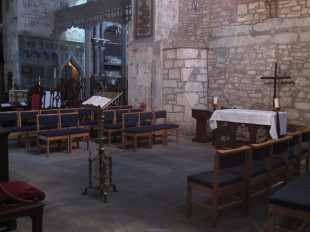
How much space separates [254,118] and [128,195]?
292 cm

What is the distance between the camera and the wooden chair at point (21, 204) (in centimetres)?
211

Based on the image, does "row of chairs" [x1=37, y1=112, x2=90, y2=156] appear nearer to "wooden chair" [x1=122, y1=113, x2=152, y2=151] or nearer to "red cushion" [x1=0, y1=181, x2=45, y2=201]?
"wooden chair" [x1=122, y1=113, x2=152, y2=151]

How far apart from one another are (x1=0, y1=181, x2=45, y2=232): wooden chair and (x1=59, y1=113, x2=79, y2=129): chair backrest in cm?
376

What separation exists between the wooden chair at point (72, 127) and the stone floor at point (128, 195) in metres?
0.32

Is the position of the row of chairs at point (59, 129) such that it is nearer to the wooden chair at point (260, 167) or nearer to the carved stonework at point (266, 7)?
the wooden chair at point (260, 167)

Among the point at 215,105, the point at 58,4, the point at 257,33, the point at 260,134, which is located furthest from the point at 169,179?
the point at 58,4

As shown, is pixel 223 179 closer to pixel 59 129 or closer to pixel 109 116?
pixel 59 129

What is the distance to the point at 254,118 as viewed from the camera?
571cm

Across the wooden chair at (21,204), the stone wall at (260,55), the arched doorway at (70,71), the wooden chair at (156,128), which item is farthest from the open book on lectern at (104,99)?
the arched doorway at (70,71)

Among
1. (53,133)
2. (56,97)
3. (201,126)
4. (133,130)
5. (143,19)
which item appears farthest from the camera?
(56,97)

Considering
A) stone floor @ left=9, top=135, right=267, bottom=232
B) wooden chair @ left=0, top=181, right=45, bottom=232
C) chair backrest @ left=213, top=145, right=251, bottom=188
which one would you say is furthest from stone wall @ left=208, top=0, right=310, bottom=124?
wooden chair @ left=0, top=181, right=45, bottom=232

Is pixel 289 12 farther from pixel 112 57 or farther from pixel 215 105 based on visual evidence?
pixel 112 57

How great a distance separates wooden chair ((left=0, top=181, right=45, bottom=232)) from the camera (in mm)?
2109

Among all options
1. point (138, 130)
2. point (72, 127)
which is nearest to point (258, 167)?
point (138, 130)
